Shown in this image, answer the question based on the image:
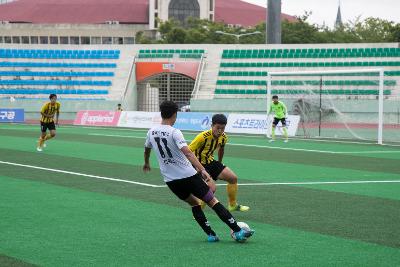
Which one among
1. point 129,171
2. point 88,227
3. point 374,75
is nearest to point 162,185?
point 129,171

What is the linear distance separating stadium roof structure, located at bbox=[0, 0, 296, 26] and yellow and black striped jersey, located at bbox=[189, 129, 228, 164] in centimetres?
11470

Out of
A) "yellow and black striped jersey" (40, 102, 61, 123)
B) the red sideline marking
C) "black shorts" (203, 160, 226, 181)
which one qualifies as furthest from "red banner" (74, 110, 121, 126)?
"black shorts" (203, 160, 226, 181)

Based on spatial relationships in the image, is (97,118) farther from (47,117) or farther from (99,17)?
(99,17)

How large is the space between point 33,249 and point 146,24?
390 ft

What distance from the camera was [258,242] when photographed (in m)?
10.1

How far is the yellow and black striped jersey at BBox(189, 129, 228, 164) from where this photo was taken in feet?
39.1

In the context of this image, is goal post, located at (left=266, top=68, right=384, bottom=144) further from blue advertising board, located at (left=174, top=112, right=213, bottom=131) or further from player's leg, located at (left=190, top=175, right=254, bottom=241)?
player's leg, located at (left=190, top=175, right=254, bottom=241)

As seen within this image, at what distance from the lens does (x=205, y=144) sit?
1202 centimetres

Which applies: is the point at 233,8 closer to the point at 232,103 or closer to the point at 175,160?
the point at 232,103

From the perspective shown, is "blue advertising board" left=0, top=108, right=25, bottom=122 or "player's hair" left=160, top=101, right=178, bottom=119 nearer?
"player's hair" left=160, top=101, right=178, bottom=119

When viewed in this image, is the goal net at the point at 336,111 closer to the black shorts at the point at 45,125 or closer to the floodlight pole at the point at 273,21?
the black shorts at the point at 45,125

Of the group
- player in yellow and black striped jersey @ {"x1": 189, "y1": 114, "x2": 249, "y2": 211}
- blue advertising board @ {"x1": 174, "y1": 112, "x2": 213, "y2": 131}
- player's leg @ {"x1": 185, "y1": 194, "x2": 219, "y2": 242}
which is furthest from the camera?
blue advertising board @ {"x1": 174, "y1": 112, "x2": 213, "y2": 131}

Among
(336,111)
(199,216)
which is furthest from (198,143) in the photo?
(336,111)

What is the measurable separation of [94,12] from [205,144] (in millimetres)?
120944
